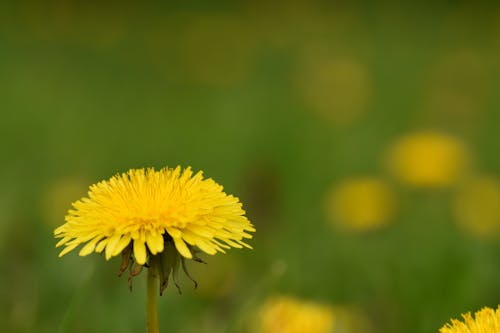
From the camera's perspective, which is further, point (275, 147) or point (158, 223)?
point (275, 147)

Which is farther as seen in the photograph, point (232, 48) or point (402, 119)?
point (232, 48)

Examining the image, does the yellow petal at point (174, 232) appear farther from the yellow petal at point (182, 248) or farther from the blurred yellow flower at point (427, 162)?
the blurred yellow flower at point (427, 162)

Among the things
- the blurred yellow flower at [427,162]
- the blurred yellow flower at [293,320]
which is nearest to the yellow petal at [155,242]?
the blurred yellow flower at [293,320]

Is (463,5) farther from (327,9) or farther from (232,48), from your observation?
(232,48)

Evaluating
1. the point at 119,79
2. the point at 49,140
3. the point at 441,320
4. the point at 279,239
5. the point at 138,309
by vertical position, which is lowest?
Answer: the point at 441,320

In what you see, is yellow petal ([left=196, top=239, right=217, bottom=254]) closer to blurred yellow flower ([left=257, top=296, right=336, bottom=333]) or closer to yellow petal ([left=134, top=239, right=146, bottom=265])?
yellow petal ([left=134, top=239, right=146, bottom=265])

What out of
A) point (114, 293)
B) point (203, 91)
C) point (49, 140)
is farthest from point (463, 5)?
point (114, 293)

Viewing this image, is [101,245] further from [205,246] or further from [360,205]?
[360,205]

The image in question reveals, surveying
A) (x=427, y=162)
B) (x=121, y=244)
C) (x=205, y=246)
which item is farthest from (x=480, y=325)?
(x=427, y=162)
